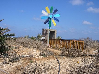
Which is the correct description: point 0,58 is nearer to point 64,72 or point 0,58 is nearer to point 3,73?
point 3,73

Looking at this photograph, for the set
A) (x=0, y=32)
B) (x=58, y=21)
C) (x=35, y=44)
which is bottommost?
(x=35, y=44)

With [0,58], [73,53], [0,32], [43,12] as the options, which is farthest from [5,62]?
[43,12]

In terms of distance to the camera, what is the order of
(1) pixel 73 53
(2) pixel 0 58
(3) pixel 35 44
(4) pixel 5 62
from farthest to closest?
(3) pixel 35 44 < (1) pixel 73 53 < (2) pixel 0 58 < (4) pixel 5 62

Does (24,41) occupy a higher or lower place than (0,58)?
higher

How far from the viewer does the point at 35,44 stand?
10.6m

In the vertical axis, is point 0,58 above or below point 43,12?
below

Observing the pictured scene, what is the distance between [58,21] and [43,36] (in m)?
3.32

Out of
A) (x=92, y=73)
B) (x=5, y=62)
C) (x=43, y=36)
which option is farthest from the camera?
(x=43, y=36)

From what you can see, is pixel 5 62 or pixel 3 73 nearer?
pixel 3 73

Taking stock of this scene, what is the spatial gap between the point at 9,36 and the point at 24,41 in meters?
3.06

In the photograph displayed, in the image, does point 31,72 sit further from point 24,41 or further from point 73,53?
point 24,41

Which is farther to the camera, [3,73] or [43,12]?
[43,12]

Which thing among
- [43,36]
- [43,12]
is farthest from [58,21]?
[43,36]

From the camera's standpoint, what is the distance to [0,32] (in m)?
7.86
